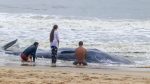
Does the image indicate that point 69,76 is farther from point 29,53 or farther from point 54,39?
point 29,53

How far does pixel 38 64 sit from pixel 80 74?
3.45m

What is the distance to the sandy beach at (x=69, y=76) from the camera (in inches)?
525

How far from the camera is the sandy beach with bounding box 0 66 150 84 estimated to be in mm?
13344

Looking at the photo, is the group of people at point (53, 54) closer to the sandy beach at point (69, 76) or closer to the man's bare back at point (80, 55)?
the man's bare back at point (80, 55)

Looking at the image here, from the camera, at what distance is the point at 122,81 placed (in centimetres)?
1377

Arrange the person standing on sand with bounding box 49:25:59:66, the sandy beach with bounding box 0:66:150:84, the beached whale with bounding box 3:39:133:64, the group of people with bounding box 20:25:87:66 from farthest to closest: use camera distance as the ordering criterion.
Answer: the beached whale with bounding box 3:39:133:64
the group of people with bounding box 20:25:87:66
the person standing on sand with bounding box 49:25:59:66
the sandy beach with bounding box 0:66:150:84

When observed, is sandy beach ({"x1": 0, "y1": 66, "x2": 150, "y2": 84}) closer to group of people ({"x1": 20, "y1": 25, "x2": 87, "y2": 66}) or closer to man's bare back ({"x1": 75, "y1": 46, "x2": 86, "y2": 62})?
group of people ({"x1": 20, "y1": 25, "x2": 87, "y2": 66})

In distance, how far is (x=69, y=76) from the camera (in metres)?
14.4

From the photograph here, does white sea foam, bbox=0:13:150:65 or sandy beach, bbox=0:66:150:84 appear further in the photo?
white sea foam, bbox=0:13:150:65

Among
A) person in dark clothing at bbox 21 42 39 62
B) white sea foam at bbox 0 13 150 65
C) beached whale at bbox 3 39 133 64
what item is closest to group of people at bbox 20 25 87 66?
person in dark clothing at bbox 21 42 39 62

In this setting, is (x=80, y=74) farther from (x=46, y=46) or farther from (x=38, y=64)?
(x=46, y=46)

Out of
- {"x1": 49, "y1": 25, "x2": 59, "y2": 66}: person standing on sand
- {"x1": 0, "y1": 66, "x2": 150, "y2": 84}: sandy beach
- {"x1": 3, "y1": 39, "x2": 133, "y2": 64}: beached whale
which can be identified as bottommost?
{"x1": 0, "y1": 66, "x2": 150, "y2": 84}: sandy beach

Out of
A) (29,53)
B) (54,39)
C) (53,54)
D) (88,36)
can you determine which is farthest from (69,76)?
(88,36)

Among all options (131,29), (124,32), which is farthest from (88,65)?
(131,29)
